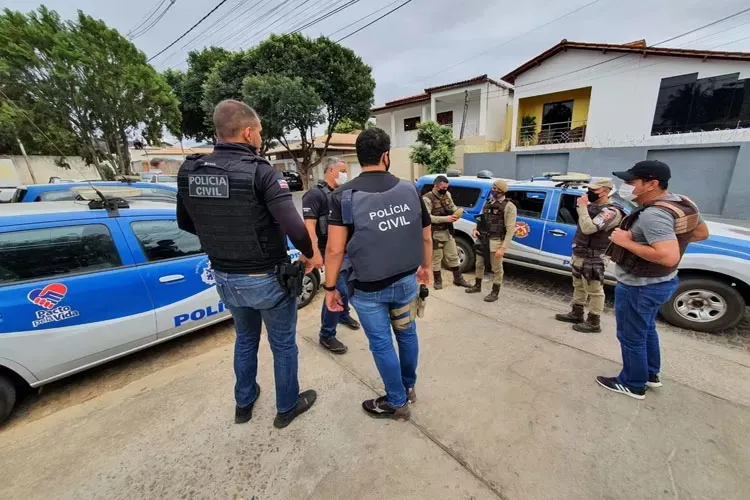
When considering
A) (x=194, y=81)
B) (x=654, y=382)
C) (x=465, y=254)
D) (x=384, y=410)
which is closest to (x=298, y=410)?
(x=384, y=410)

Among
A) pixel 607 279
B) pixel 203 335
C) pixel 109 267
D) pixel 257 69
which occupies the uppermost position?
pixel 257 69

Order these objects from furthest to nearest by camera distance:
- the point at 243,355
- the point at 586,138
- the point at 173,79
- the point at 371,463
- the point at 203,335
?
the point at 173,79 → the point at 586,138 → the point at 203,335 → the point at 243,355 → the point at 371,463

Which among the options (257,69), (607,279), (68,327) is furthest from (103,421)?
(257,69)

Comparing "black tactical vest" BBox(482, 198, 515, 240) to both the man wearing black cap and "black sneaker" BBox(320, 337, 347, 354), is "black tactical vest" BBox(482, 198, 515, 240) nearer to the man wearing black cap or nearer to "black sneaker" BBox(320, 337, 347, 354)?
the man wearing black cap

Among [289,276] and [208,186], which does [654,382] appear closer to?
[289,276]

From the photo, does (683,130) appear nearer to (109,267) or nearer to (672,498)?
(672,498)

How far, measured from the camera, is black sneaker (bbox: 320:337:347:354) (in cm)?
294

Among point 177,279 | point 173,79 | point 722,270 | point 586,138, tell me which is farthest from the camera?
point 173,79

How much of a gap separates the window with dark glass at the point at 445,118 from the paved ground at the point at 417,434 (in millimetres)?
17663

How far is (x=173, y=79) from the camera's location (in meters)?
18.9

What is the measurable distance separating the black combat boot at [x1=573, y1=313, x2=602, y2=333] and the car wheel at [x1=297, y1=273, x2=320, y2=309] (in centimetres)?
297

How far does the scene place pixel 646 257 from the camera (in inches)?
74.7

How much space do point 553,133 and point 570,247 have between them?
13307mm

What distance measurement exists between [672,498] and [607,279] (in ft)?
9.23
